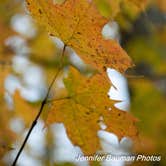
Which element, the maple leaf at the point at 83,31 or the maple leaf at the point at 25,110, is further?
the maple leaf at the point at 25,110

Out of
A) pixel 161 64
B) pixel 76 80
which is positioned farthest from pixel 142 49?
pixel 76 80

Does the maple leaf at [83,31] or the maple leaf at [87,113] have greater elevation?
the maple leaf at [83,31]

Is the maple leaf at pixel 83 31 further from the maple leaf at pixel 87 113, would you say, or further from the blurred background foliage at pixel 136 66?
the blurred background foliage at pixel 136 66

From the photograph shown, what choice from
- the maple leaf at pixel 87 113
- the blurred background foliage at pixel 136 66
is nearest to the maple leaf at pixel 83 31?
the maple leaf at pixel 87 113

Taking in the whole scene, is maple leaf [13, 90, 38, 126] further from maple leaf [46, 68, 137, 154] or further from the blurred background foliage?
maple leaf [46, 68, 137, 154]

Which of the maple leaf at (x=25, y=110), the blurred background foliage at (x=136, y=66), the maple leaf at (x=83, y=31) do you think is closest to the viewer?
the maple leaf at (x=83, y=31)

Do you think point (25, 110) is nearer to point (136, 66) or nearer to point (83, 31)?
point (83, 31)

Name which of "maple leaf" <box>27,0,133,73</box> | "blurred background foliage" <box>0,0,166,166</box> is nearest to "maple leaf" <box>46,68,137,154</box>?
"maple leaf" <box>27,0,133,73</box>
